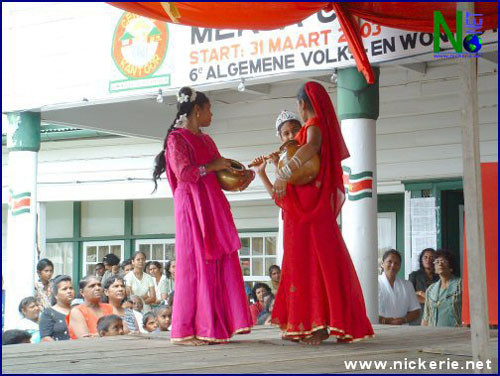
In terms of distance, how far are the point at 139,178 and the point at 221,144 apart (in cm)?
145

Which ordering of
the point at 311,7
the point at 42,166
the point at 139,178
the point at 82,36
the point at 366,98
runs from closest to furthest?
the point at 311,7 → the point at 366,98 → the point at 82,36 → the point at 139,178 → the point at 42,166

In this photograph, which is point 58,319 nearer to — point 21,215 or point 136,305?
point 21,215

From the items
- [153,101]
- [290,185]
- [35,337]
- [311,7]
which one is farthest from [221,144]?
[290,185]

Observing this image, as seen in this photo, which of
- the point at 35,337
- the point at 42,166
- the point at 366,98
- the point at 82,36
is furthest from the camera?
the point at 42,166

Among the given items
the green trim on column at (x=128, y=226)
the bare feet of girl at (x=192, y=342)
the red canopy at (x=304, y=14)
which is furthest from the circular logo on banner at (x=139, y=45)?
the green trim on column at (x=128, y=226)

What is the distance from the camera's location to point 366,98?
7.41 metres

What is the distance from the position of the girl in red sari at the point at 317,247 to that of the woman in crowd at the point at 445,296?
84.7 inches

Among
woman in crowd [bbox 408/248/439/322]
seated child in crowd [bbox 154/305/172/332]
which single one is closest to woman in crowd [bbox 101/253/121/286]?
seated child in crowd [bbox 154/305/172/332]

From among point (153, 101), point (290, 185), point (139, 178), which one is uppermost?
point (153, 101)

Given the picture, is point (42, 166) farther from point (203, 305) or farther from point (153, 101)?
point (203, 305)

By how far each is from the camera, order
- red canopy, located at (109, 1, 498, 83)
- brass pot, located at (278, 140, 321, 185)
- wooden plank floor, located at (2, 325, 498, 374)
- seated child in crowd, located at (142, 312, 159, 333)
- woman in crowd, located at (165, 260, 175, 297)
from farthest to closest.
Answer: woman in crowd, located at (165, 260, 175, 297), seated child in crowd, located at (142, 312, 159, 333), red canopy, located at (109, 1, 498, 83), brass pot, located at (278, 140, 321, 185), wooden plank floor, located at (2, 325, 498, 374)

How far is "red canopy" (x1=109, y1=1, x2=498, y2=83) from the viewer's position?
20.2 ft

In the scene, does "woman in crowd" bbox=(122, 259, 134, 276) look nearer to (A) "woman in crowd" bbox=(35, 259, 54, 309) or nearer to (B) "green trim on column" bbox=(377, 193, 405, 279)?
(A) "woman in crowd" bbox=(35, 259, 54, 309)

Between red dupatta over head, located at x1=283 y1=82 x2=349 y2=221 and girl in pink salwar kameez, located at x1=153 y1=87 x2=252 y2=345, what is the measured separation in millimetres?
468
